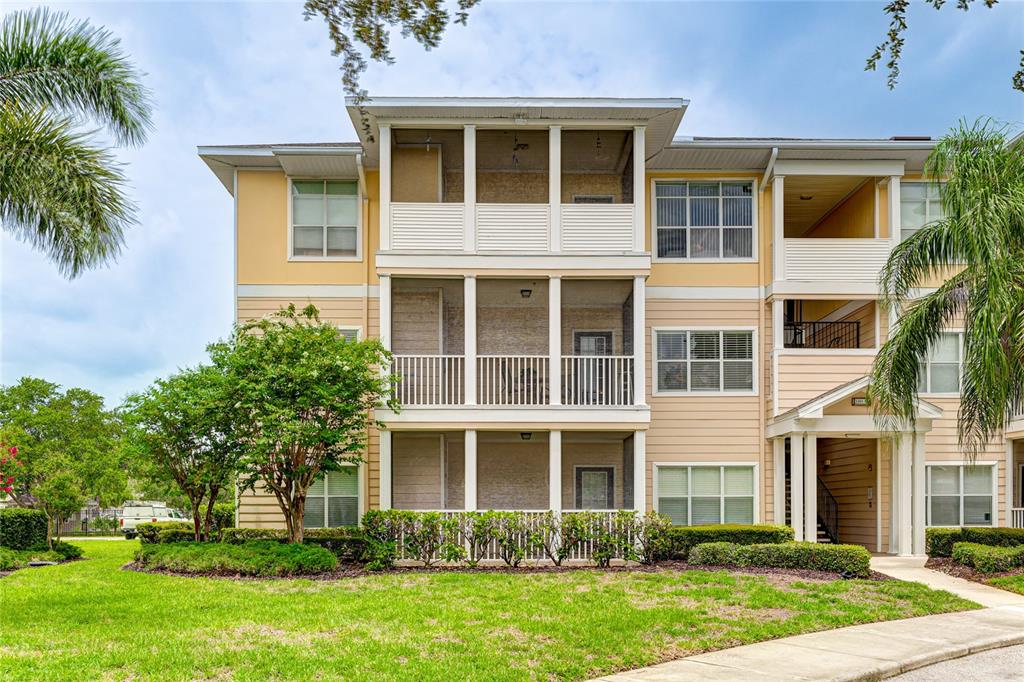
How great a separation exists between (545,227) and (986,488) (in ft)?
35.6

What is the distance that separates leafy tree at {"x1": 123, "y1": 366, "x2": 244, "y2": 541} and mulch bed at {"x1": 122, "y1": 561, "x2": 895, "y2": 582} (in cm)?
183

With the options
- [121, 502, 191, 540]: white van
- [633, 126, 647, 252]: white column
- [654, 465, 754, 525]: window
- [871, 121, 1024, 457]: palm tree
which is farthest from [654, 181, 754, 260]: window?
[121, 502, 191, 540]: white van

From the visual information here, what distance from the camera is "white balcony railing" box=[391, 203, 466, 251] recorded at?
18.8 metres

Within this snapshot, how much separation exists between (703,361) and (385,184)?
24.9 ft

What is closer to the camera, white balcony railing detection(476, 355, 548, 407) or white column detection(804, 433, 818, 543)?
white column detection(804, 433, 818, 543)

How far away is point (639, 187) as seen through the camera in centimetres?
1900

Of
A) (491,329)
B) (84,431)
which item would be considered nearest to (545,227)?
(491,329)

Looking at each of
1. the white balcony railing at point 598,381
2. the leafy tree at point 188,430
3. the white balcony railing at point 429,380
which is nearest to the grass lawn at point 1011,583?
the white balcony railing at point 598,381

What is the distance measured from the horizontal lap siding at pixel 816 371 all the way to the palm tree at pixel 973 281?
7.43ft

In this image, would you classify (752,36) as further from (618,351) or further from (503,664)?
(618,351)

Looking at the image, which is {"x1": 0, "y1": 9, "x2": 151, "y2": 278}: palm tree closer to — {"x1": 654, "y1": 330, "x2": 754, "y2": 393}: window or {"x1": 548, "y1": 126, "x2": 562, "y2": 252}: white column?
{"x1": 548, "y1": 126, "x2": 562, "y2": 252}: white column

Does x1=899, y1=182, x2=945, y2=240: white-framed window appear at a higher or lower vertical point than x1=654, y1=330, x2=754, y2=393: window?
higher

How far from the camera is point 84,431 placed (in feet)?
160

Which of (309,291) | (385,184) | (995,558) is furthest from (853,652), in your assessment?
(309,291)
